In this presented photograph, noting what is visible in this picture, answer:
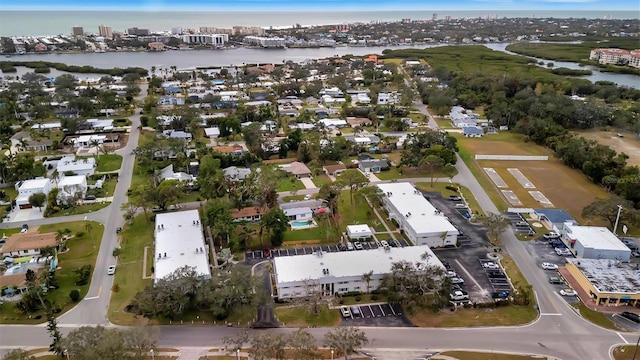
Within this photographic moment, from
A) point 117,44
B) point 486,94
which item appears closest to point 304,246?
point 486,94

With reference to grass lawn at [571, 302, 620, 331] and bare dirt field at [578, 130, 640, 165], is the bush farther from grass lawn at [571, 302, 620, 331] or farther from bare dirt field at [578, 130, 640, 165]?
bare dirt field at [578, 130, 640, 165]

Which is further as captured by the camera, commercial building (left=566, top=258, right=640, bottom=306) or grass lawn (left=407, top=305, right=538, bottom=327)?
commercial building (left=566, top=258, right=640, bottom=306)

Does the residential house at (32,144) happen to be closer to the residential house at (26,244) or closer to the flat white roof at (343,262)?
the residential house at (26,244)

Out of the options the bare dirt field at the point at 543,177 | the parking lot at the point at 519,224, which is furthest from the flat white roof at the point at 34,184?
the bare dirt field at the point at 543,177

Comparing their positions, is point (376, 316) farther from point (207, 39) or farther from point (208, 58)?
point (207, 39)

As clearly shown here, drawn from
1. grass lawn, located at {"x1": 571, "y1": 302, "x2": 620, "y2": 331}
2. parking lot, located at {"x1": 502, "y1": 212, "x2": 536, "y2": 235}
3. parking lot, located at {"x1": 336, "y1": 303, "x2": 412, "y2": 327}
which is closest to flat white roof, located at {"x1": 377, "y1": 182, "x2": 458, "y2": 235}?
parking lot, located at {"x1": 502, "y1": 212, "x2": 536, "y2": 235}
